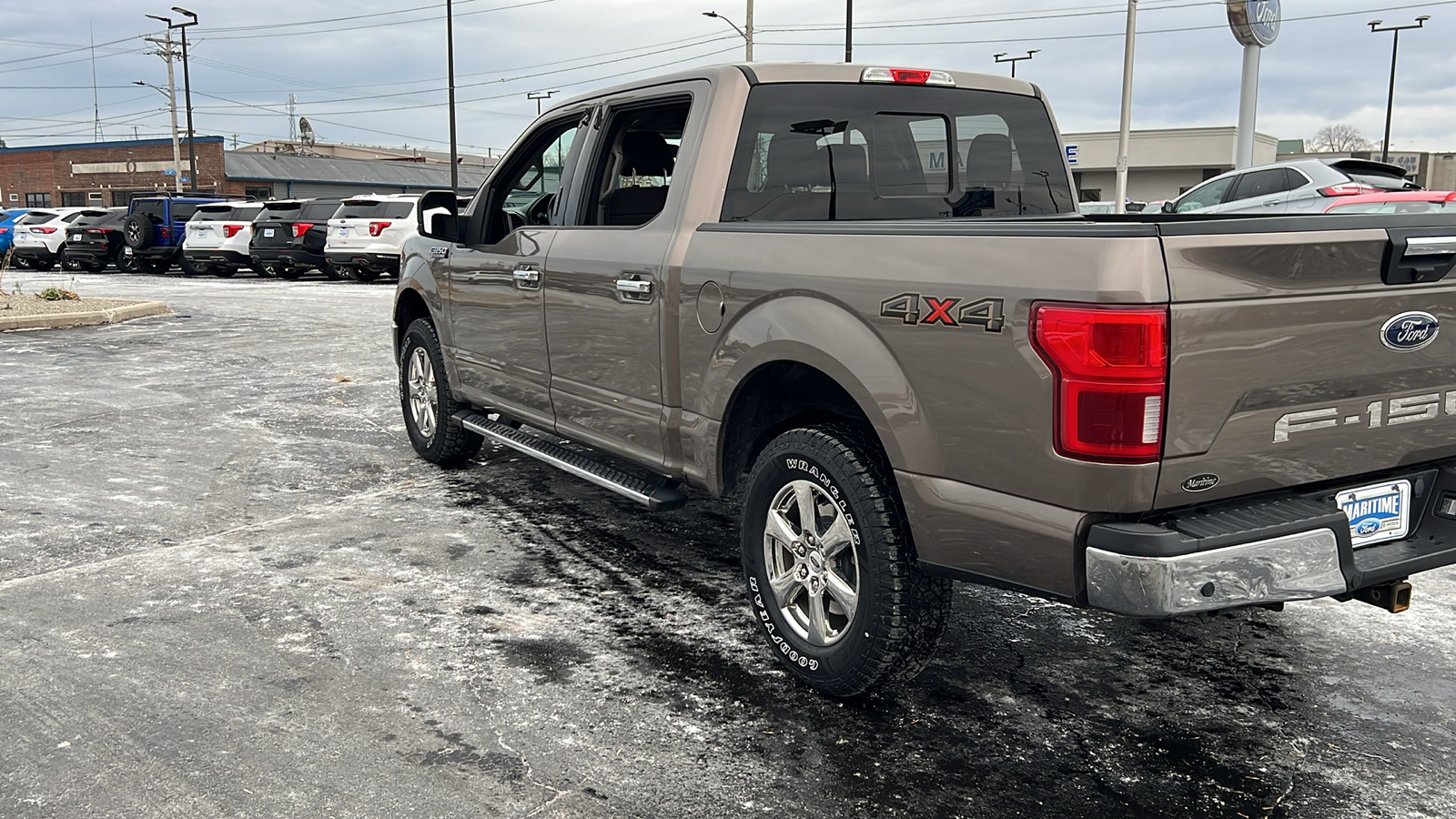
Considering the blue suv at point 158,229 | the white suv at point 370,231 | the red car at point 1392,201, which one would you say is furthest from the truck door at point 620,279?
the blue suv at point 158,229

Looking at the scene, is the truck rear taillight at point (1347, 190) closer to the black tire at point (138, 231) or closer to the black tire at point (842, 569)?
the black tire at point (842, 569)

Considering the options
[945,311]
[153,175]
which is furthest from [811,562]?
[153,175]

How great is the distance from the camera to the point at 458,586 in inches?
187

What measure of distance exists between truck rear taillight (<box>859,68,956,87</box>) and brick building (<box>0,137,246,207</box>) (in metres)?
62.0

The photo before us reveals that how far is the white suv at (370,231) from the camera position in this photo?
21.7 m

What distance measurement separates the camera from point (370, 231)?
21.8 metres

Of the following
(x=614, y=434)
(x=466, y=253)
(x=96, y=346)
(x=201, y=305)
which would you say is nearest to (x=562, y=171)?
(x=466, y=253)

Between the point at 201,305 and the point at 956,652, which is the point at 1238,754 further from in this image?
the point at 201,305

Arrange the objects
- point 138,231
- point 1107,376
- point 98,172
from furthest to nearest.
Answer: point 98,172, point 138,231, point 1107,376

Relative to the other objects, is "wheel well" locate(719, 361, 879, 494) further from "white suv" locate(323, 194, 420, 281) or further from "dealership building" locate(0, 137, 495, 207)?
"dealership building" locate(0, 137, 495, 207)

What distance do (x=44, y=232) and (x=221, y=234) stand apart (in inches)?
298

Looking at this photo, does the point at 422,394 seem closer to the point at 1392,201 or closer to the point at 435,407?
the point at 435,407

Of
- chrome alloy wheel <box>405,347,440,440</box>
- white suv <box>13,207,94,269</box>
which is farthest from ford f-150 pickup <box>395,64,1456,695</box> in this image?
white suv <box>13,207,94,269</box>

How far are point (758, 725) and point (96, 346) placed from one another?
12.1 meters
